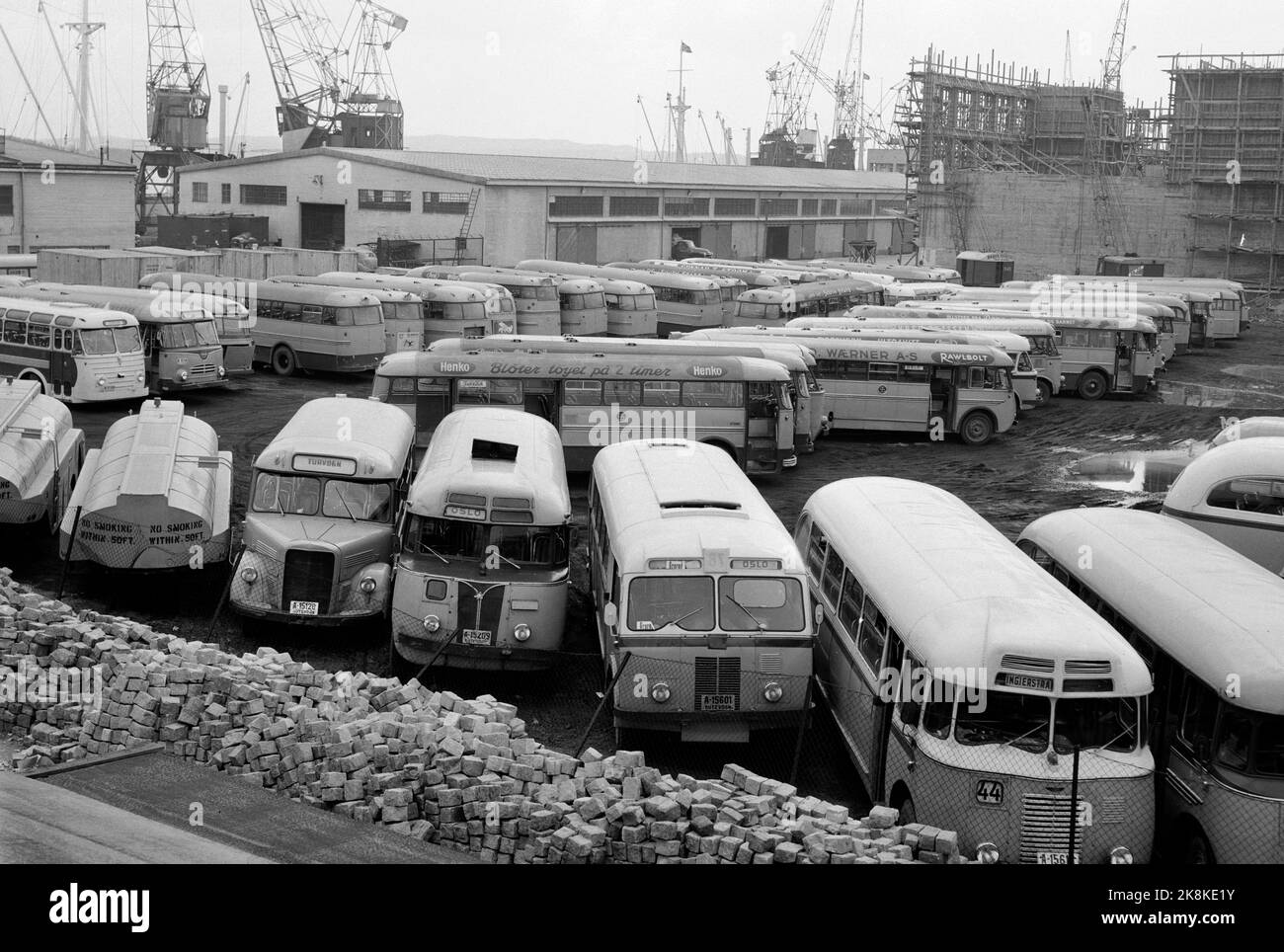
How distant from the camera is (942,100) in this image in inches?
3105

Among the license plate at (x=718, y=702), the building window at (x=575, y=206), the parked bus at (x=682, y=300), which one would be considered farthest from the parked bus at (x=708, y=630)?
the building window at (x=575, y=206)

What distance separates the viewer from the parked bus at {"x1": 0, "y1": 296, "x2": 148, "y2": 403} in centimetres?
2956

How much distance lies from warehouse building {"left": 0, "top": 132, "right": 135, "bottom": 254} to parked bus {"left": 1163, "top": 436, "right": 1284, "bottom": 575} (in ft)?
146

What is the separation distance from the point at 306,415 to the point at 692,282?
28848 millimetres

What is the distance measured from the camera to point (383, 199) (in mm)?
58344

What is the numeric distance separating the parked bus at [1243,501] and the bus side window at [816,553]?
15.0ft

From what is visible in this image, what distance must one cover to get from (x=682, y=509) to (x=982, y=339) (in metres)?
19.4

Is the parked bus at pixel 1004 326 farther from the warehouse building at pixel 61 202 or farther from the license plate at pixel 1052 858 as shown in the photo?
the warehouse building at pixel 61 202

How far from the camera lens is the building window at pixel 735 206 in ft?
232

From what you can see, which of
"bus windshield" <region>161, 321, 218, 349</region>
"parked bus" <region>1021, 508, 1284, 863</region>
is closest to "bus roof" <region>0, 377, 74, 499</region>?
"bus windshield" <region>161, 321, 218, 349</region>

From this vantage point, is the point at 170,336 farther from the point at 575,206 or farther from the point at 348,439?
the point at 575,206

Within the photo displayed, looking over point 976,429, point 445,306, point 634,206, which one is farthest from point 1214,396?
point 634,206
